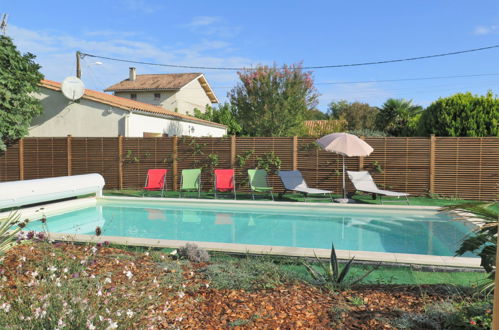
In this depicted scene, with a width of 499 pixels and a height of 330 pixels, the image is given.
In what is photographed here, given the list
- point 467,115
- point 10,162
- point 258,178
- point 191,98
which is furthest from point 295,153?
point 191,98

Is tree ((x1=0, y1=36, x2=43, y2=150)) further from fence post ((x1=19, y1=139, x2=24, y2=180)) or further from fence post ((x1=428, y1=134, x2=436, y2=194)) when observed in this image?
fence post ((x1=428, y1=134, x2=436, y2=194))

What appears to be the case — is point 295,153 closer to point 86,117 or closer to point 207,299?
point 86,117

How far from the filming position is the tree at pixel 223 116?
32.8 metres

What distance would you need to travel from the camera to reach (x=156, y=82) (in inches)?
1307

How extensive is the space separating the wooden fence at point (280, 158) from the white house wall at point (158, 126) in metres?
2.62

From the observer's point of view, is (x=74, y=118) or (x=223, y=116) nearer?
(x=74, y=118)

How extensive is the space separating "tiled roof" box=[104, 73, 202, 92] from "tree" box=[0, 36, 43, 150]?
15.4 metres

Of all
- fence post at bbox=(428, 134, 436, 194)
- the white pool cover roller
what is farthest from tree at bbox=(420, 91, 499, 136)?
the white pool cover roller

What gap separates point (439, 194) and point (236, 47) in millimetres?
13714

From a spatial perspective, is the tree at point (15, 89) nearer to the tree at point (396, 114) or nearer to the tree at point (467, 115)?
the tree at point (467, 115)

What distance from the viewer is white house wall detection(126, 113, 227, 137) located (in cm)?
1702

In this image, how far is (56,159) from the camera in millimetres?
14766

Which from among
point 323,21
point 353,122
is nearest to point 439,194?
point 323,21

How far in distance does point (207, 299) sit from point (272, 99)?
1739cm
